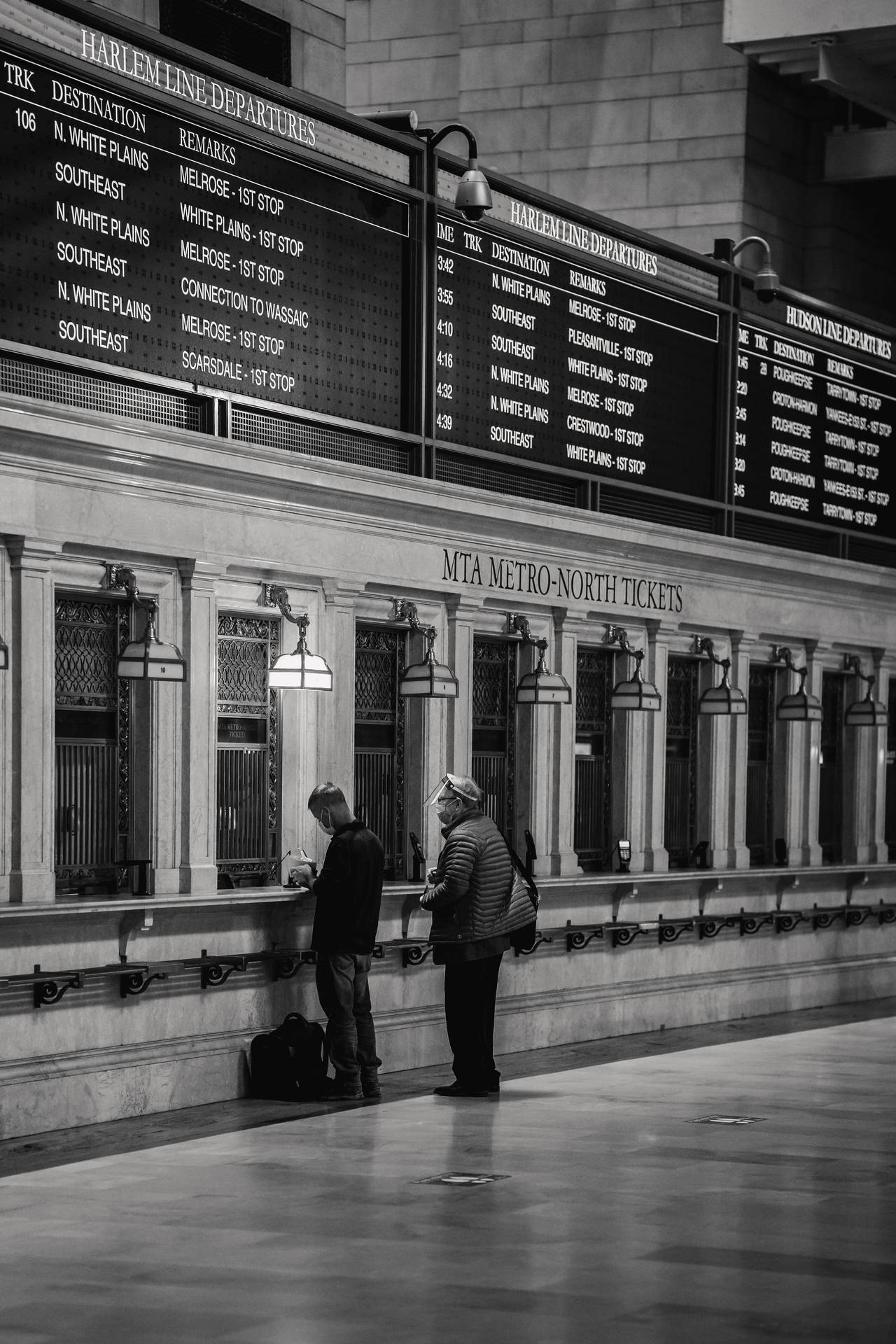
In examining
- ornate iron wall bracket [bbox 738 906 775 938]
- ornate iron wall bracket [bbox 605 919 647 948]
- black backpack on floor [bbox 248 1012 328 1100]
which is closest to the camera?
black backpack on floor [bbox 248 1012 328 1100]

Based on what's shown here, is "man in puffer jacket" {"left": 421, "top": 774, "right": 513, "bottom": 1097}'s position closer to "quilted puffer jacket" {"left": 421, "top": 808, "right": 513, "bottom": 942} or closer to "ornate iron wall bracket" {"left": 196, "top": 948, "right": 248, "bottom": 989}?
"quilted puffer jacket" {"left": 421, "top": 808, "right": 513, "bottom": 942}

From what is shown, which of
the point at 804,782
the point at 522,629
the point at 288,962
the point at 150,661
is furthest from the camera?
the point at 804,782

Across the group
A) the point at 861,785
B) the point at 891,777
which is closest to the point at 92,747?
the point at 861,785

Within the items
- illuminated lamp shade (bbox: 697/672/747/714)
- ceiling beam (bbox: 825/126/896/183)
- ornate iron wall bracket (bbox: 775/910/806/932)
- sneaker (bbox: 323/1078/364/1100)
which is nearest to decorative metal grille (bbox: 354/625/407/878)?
sneaker (bbox: 323/1078/364/1100)

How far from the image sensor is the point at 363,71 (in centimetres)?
2152

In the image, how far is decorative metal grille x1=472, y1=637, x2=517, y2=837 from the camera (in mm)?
15023

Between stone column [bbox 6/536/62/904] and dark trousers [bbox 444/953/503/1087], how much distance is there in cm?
243

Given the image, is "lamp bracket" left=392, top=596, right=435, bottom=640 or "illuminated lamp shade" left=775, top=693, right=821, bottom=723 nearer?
"lamp bracket" left=392, top=596, right=435, bottom=640

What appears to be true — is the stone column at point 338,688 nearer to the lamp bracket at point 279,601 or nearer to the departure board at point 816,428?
the lamp bracket at point 279,601

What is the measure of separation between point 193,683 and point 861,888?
9275mm

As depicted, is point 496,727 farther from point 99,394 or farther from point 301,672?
point 99,394

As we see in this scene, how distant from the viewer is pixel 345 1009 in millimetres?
12070

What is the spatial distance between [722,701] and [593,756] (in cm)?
141

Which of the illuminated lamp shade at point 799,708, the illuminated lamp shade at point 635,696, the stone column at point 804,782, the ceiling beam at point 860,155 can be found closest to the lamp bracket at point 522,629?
the illuminated lamp shade at point 635,696
